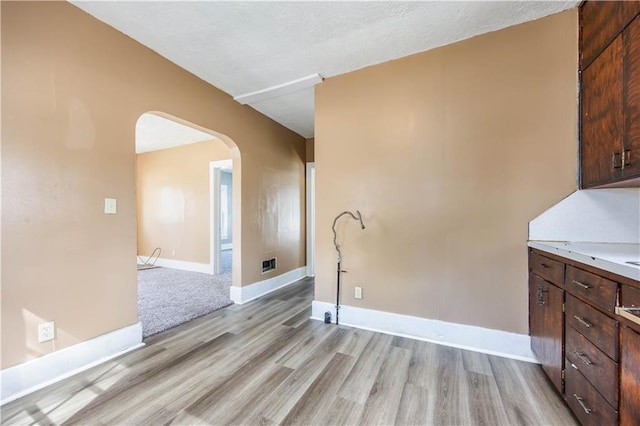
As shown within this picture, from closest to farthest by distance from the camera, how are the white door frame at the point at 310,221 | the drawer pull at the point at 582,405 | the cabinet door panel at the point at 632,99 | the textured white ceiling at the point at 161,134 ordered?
the drawer pull at the point at 582,405, the cabinet door panel at the point at 632,99, the textured white ceiling at the point at 161,134, the white door frame at the point at 310,221

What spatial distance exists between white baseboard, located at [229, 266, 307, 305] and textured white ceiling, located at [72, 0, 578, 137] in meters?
2.62

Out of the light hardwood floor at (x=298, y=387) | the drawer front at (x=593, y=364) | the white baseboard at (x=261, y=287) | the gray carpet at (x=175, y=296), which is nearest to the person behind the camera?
the drawer front at (x=593, y=364)

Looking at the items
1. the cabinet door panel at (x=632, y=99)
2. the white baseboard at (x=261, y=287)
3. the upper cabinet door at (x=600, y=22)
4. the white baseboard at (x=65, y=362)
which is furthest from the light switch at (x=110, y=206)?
the upper cabinet door at (x=600, y=22)

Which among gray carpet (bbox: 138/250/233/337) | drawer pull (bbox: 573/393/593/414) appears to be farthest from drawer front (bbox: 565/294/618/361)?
gray carpet (bbox: 138/250/233/337)

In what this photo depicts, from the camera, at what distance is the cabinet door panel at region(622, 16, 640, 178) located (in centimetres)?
133

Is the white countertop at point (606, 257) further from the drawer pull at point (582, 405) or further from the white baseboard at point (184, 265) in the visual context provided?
the white baseboard at point (184, 265)

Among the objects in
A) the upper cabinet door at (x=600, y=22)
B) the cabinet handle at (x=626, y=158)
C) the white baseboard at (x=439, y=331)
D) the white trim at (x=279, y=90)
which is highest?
the white trim at (x=279, y=90)

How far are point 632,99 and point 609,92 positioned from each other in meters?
0.22

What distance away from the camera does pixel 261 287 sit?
12.0ft

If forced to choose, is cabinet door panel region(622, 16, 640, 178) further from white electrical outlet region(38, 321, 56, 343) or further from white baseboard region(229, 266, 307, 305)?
white electrical outlet region(38, 321, 56, 343)

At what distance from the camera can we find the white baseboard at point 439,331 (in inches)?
79.5

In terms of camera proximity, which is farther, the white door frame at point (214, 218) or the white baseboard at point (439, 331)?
the white door frame at point (214, 218)

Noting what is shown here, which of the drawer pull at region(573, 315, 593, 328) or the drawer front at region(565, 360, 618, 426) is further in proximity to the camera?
the drawer pull at region(573, 315, 593, 328)

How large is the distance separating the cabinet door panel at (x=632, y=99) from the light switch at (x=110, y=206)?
3.46 meters
